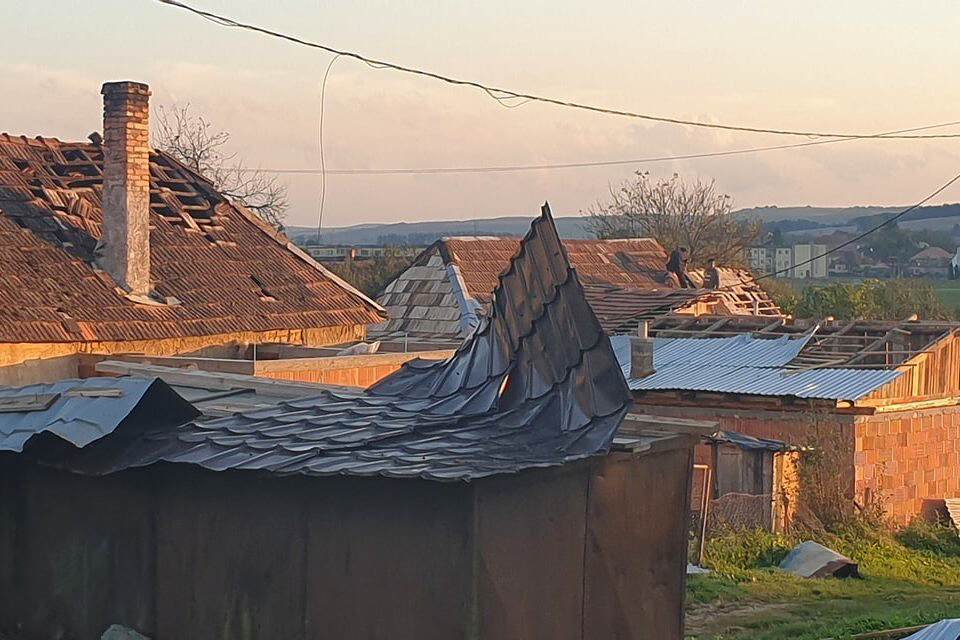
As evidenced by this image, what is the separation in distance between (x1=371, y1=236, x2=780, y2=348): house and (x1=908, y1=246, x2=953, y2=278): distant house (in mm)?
49681

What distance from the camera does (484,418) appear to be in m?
9.23

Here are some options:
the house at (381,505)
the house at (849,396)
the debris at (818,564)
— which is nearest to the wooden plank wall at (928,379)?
the house at (849,396)

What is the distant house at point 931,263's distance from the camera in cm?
8694

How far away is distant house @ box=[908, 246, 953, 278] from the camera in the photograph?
86938 mm

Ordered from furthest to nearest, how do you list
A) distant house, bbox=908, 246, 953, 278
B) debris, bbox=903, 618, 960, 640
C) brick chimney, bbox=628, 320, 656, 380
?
1. distant house, bbox=908, 246, 953, 278
2. brick chimney, bbox=628, 320, 656, 380
3. debris, bbox=903, 618, 960, 640

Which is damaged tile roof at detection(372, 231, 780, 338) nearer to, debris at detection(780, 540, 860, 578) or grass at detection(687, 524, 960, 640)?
grass at detection(687, 524, 960, 640)

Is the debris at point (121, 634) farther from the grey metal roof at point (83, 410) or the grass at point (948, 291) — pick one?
the grass at point (948, 291)


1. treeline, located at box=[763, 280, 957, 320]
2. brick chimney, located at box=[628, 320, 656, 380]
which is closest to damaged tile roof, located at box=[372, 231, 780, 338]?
brick chimney, located at box=[628, 320, 656, 380]

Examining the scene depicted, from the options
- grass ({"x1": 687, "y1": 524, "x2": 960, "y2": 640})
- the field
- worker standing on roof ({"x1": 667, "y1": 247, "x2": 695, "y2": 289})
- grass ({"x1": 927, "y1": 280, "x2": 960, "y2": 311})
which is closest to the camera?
grass ({"x1": 687, "y1": 524, "x2": 960, "y2": 640})

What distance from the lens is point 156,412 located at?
30.4 ft

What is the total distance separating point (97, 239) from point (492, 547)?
11.5 metres

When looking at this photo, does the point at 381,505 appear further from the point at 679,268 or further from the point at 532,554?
the point at 679,268

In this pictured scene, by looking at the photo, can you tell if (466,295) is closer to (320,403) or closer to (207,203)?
(207,203)

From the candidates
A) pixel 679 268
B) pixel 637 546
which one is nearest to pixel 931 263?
pixel 679 268
